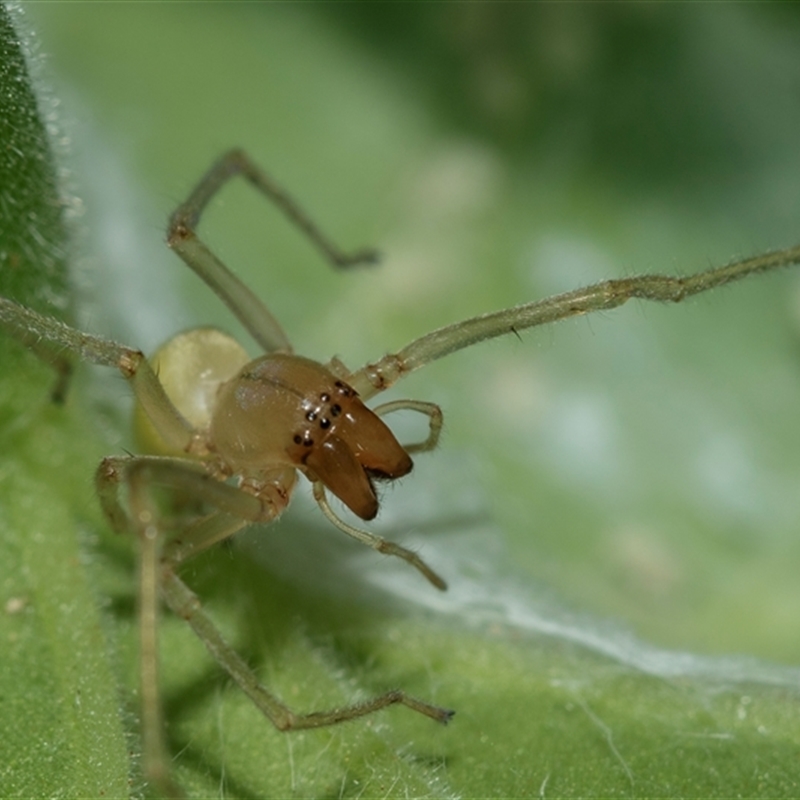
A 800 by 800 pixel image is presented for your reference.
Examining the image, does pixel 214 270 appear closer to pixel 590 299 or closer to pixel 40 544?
pixel 40 544

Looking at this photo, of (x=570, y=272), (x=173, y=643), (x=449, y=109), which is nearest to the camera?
(x=173, y=643)

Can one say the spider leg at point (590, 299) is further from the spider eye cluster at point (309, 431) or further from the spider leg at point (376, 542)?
the spider leg at point (376, 542)

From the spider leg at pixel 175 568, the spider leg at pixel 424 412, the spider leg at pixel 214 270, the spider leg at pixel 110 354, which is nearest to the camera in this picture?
the spider leg at pixel 175 568

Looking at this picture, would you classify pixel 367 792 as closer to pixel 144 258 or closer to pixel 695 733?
pixel 695 733

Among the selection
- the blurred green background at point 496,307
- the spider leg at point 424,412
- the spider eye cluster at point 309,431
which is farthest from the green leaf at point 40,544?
the spider leg at point 424,412

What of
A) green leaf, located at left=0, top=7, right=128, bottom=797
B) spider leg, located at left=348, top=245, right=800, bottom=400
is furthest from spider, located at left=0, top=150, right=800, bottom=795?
green leaf, located at left=0, top=7, right=128, bottom=797

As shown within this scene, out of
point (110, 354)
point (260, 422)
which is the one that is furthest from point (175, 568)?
point (110, 354)

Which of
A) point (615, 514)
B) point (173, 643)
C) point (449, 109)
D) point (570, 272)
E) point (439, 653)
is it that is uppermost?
point (449, 109)

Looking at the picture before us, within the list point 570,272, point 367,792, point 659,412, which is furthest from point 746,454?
point 367,792
